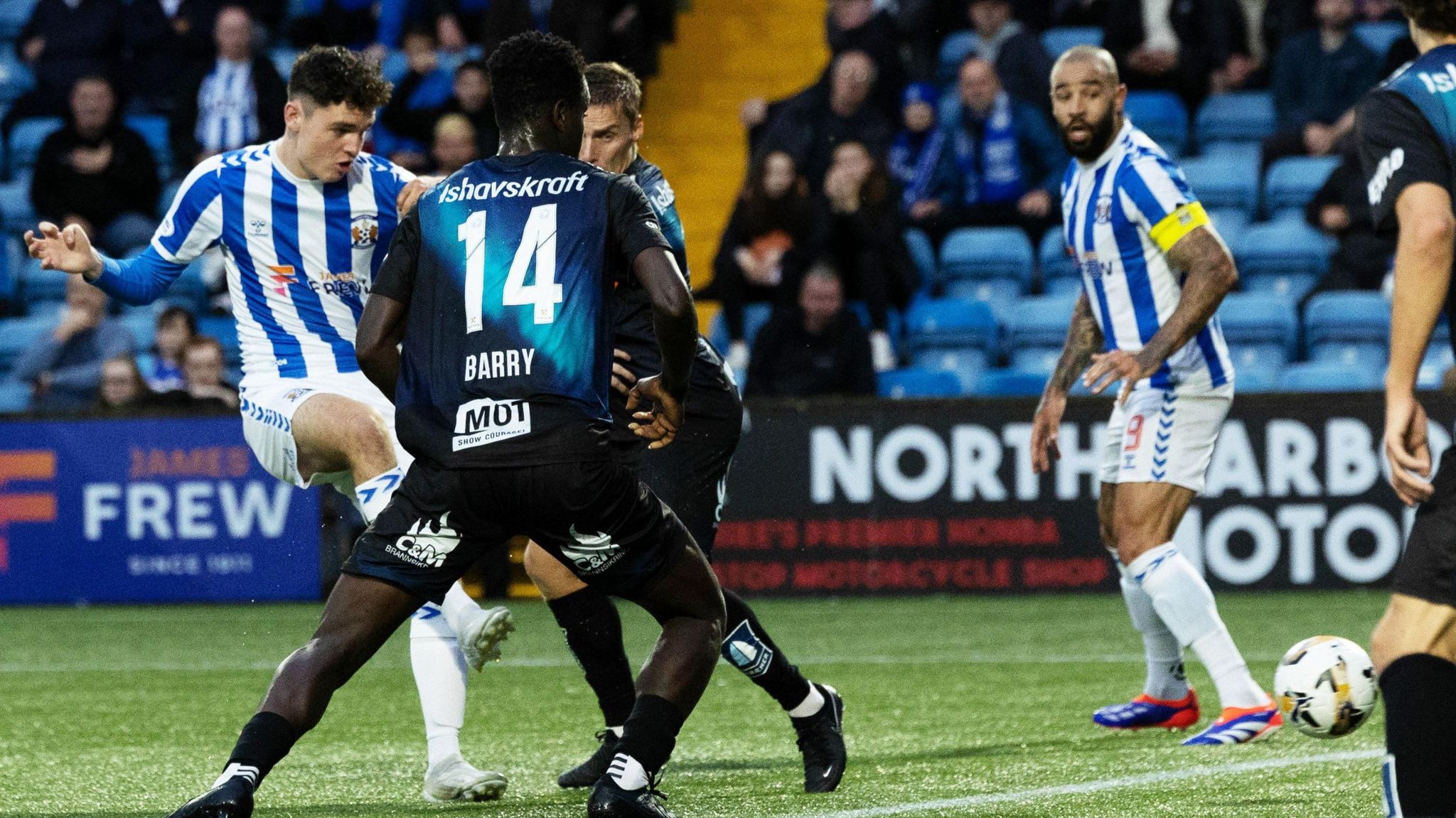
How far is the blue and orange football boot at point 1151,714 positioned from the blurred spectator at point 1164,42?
7969 mm

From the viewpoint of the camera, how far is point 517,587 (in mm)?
11953

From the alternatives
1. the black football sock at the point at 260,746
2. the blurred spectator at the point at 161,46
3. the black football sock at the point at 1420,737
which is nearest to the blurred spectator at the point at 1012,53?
the blurred spectator at the point at 161,46

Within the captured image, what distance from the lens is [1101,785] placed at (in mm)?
5363

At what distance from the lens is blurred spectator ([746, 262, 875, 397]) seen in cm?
1209

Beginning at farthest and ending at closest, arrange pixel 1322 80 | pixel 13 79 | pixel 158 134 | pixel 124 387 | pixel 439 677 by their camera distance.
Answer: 1. pixel 13 79
2. pixel 158 134
3. pixel 1322 80
4. pixel 124 387
5. pixel 439 677

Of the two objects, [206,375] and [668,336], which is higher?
[668,336]

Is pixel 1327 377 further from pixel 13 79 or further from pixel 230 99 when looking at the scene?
pixel 13 79

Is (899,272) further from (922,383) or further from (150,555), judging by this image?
(150,555)

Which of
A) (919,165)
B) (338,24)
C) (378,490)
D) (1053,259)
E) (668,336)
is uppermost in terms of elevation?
(338,24)

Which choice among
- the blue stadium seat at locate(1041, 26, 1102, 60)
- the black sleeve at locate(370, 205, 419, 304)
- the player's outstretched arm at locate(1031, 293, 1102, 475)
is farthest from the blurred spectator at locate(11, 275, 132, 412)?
the black sleeve at locate(370, 205, 419, 304)

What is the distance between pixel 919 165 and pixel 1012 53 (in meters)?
1.00

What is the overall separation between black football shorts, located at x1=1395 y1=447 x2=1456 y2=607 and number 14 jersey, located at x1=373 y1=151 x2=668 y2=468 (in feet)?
5.43

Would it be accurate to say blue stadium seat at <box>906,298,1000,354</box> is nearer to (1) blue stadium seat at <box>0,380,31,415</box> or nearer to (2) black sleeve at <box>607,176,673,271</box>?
(1) blue stadium seat at <box>0,380,31,415</box>

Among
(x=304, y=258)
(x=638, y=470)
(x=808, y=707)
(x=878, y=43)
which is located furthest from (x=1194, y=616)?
(x=878, y=43)
